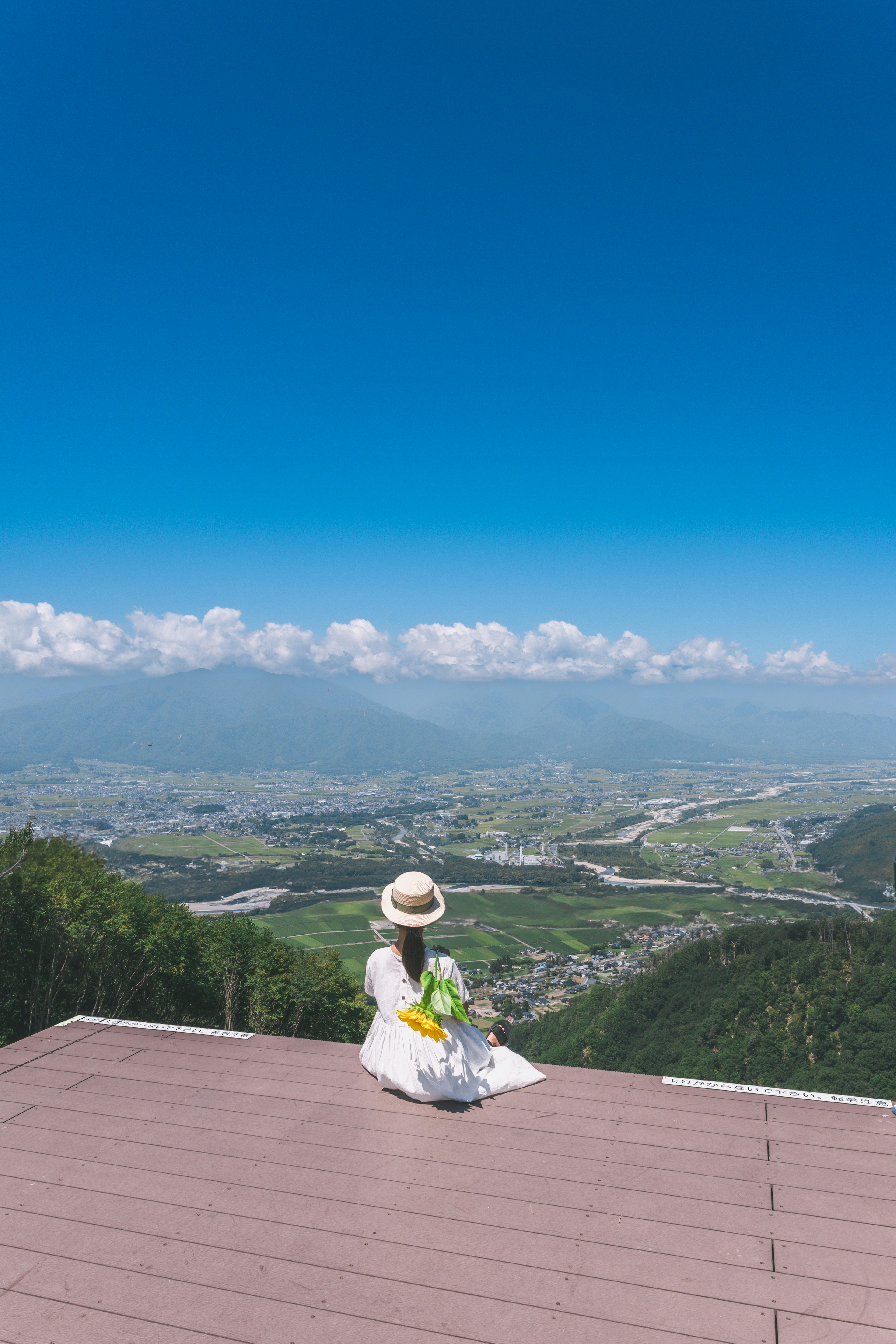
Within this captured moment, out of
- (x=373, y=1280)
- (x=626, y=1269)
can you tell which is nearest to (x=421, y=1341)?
(x=373, y=1280)

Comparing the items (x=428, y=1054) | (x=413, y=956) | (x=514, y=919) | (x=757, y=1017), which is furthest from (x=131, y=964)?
(x=514, y=919)

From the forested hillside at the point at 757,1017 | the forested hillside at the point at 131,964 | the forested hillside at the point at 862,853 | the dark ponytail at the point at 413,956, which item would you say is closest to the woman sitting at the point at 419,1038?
the dark ponytail at the point at 413,956

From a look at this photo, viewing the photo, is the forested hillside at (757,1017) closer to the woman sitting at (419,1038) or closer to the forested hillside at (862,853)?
the woman sitting at (419,1038)

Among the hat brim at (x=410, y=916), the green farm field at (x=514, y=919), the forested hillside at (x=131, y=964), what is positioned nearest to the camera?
the hat brim at (x=410, y=916)

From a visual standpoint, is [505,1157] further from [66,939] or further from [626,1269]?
[66,939]

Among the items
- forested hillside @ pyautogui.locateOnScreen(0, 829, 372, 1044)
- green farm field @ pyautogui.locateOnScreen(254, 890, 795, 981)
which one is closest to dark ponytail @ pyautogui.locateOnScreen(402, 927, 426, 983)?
forested hillside @ pyautogui.locateOnScreen(0, 829, 372, 1044)

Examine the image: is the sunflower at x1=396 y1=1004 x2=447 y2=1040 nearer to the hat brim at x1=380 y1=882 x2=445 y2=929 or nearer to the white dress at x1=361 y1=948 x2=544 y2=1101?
the white dress at x1=361 y1=948 x2=544 y2=1101
